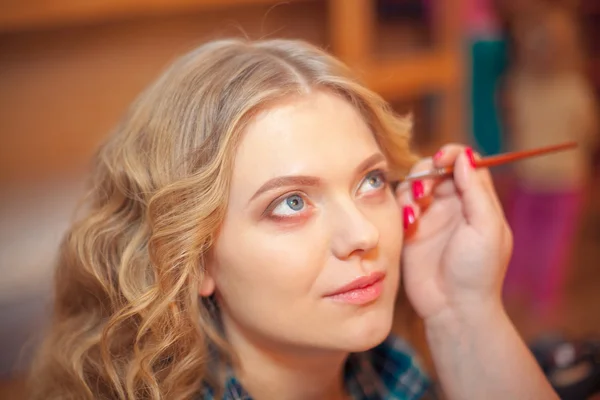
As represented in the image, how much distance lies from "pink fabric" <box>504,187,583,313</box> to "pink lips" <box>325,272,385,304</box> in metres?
1.82

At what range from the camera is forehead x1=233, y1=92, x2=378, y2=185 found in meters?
0.89

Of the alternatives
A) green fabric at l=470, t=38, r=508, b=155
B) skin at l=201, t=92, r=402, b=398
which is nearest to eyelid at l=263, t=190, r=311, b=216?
skin at l=201, t=92, r=402, b=398

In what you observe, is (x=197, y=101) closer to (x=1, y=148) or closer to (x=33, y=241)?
(x=33, y=241)

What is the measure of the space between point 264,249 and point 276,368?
9.0 inches

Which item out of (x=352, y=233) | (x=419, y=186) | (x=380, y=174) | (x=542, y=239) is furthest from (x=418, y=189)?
(x=542, y=239)

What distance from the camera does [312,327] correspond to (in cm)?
91

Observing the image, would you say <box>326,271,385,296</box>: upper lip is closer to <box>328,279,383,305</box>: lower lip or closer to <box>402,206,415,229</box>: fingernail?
<box>328,279,383,305</box>: lower lip

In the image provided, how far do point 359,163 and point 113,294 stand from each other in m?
0.43

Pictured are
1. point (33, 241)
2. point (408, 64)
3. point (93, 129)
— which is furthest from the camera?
point (408, 64)

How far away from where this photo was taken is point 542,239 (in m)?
2.59

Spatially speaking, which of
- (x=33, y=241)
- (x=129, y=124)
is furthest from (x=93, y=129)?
(x=129, y=124)

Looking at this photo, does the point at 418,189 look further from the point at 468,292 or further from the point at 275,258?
the point at 275,258

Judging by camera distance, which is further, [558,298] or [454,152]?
[558,298]

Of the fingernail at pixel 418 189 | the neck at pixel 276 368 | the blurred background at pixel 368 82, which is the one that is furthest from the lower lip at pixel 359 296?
the blurred background at pixel 368 82
